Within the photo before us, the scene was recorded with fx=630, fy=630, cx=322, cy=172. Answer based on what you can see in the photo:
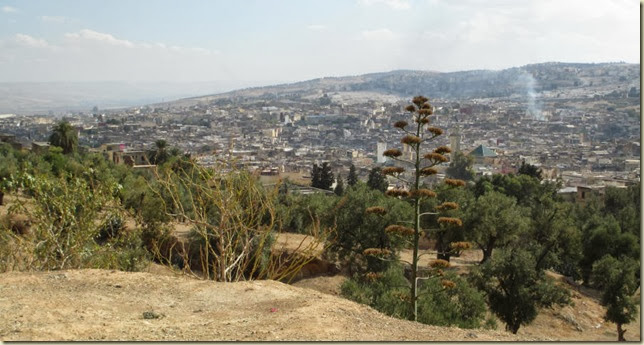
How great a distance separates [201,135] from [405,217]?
60.7 m

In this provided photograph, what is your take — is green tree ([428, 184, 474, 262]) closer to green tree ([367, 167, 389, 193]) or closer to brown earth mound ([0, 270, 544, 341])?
brown earth mound ([0, 270, 544, 341])

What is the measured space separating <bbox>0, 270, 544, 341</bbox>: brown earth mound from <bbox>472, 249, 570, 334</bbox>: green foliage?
6.21 m

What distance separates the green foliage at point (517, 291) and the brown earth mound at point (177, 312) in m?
6.21

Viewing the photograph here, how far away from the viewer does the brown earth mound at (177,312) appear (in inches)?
168

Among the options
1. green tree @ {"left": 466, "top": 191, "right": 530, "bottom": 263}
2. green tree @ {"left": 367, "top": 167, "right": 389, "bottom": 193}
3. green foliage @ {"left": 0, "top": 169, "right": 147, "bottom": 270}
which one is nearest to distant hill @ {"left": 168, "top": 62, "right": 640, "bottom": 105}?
green tree @ {"left": 367, "top": 167, "right": 389, "bottom": 193}

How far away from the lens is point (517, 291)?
11062mm

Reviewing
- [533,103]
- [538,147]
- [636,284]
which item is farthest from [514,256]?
[533,103]

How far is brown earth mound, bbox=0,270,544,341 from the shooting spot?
4.26 meters

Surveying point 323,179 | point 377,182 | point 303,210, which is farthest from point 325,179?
point 303,210

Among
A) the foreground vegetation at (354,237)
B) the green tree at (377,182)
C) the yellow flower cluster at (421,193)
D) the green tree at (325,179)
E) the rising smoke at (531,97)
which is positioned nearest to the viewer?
the yellow flower cluster at (421,193)

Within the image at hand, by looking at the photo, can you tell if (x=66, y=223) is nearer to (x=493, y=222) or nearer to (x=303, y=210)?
(x=303, y=210)

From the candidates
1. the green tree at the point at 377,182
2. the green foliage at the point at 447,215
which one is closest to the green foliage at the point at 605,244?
the green foliage at the point at 447,215

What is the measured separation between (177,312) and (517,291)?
773cm

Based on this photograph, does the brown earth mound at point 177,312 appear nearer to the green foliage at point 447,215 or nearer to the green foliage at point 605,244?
the green foliage at point 447,215
